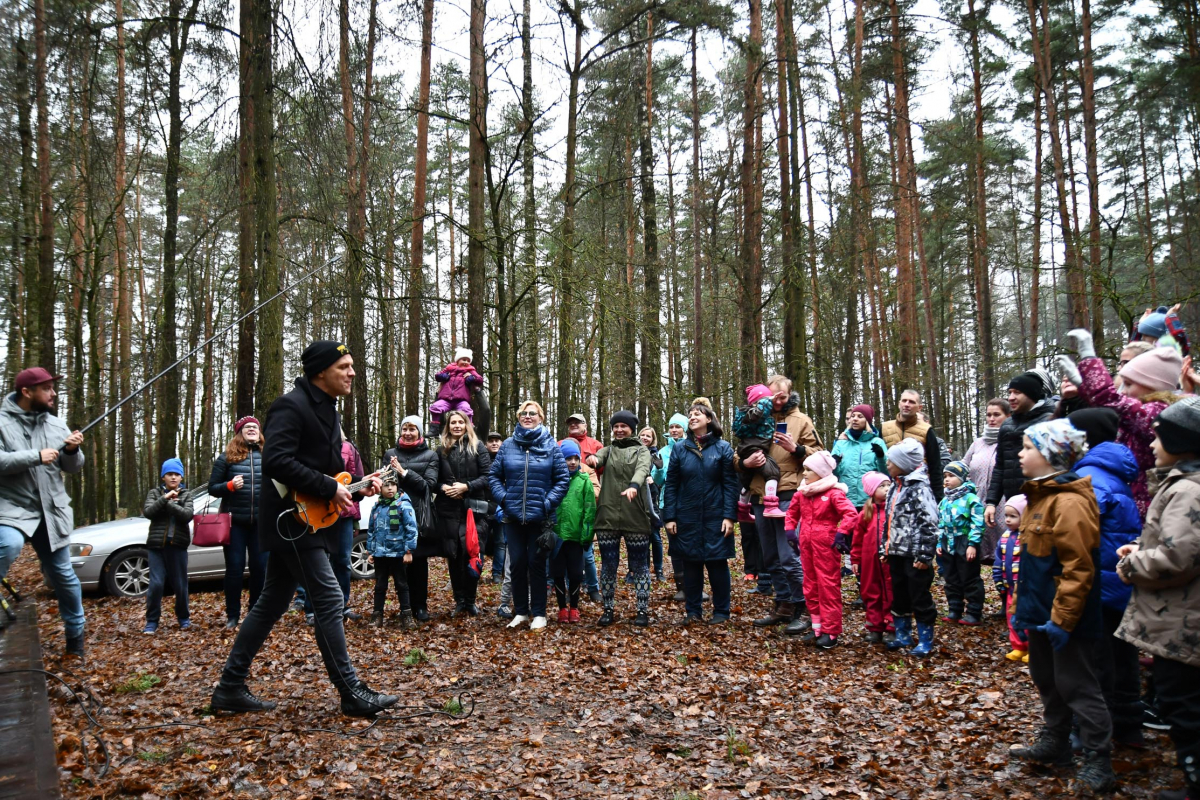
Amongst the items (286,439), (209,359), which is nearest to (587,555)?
(286,439)

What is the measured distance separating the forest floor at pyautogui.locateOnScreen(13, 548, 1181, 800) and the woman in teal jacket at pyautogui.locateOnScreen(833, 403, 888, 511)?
1.56 meters

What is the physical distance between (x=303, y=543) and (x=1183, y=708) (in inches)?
169

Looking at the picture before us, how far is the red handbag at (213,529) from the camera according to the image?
23.9 ft

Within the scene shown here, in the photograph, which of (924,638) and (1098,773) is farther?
(924,638)

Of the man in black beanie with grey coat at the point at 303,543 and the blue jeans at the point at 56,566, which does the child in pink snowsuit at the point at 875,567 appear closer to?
the man in black beanie with grey coat at the point at 303,543

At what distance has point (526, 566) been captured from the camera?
7.25 metres

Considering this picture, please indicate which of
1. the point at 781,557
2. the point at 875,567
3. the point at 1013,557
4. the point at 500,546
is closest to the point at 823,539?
the point at 875,567

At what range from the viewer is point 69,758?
11.4 ft

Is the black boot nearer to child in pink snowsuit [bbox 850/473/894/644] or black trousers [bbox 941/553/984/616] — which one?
child in pink snowsuit [bbox 850/473/894/644]

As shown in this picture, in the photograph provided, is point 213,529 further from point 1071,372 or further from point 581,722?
point 1071,372

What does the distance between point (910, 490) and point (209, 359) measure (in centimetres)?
2230

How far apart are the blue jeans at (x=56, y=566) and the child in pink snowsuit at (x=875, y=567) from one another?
240 inches

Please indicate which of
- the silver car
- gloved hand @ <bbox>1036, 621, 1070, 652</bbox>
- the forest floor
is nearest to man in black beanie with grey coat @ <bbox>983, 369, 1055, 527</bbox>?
the forest floor

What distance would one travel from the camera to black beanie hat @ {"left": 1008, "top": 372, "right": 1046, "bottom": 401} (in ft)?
19.9
